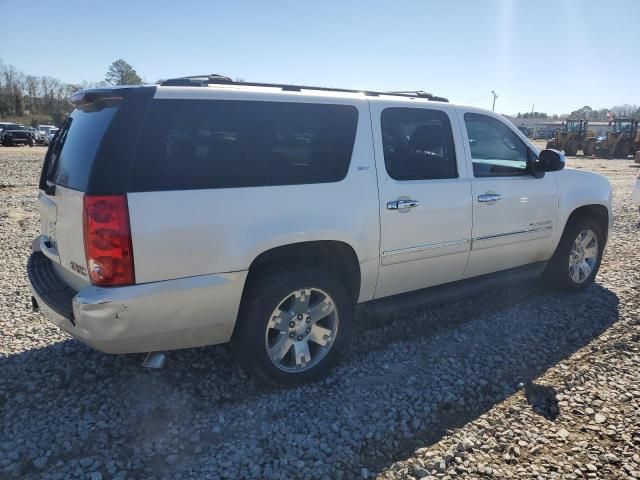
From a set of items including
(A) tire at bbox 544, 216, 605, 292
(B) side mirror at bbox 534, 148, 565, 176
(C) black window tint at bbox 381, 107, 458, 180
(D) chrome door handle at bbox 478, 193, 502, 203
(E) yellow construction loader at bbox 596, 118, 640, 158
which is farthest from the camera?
(E) yellow construction loader at bbox 596, 118, 640, 158

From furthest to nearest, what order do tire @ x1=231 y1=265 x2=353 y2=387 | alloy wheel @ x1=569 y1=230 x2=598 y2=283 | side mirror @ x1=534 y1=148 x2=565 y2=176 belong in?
alloy wheel @ x1=569 y1=230 x2=598 y2=283 → side mirror @ x1=534 y1=148 x2=565 y2=176 → tire @ x1=231 y1=265 x2=353 y2=387

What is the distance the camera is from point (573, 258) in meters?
5.26

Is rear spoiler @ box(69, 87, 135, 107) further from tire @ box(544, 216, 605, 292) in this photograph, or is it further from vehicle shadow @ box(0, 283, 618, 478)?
tire @ box(544, 216, 605, 292)

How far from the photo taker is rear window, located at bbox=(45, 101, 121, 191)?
2777mm

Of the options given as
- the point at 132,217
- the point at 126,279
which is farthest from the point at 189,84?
the point at 126,279

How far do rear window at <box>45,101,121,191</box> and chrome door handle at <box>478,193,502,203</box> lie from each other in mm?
2854

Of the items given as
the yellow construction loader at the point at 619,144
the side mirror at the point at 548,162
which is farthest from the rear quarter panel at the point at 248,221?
the yellow construction loader at the point at 619,144

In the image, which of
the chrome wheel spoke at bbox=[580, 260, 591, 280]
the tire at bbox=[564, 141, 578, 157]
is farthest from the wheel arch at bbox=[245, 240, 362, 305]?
the tire at bbox=[564, 141, 578, 157]

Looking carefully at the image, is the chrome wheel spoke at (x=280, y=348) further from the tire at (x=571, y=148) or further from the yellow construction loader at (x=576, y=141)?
the tire at (x=571, y=148)

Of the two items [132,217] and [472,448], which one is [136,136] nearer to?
[132,217]

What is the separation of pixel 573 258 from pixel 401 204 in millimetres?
2711

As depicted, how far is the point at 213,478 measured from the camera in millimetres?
2555

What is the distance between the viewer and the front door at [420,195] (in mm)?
3598

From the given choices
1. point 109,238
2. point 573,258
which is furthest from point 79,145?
point 573,258
